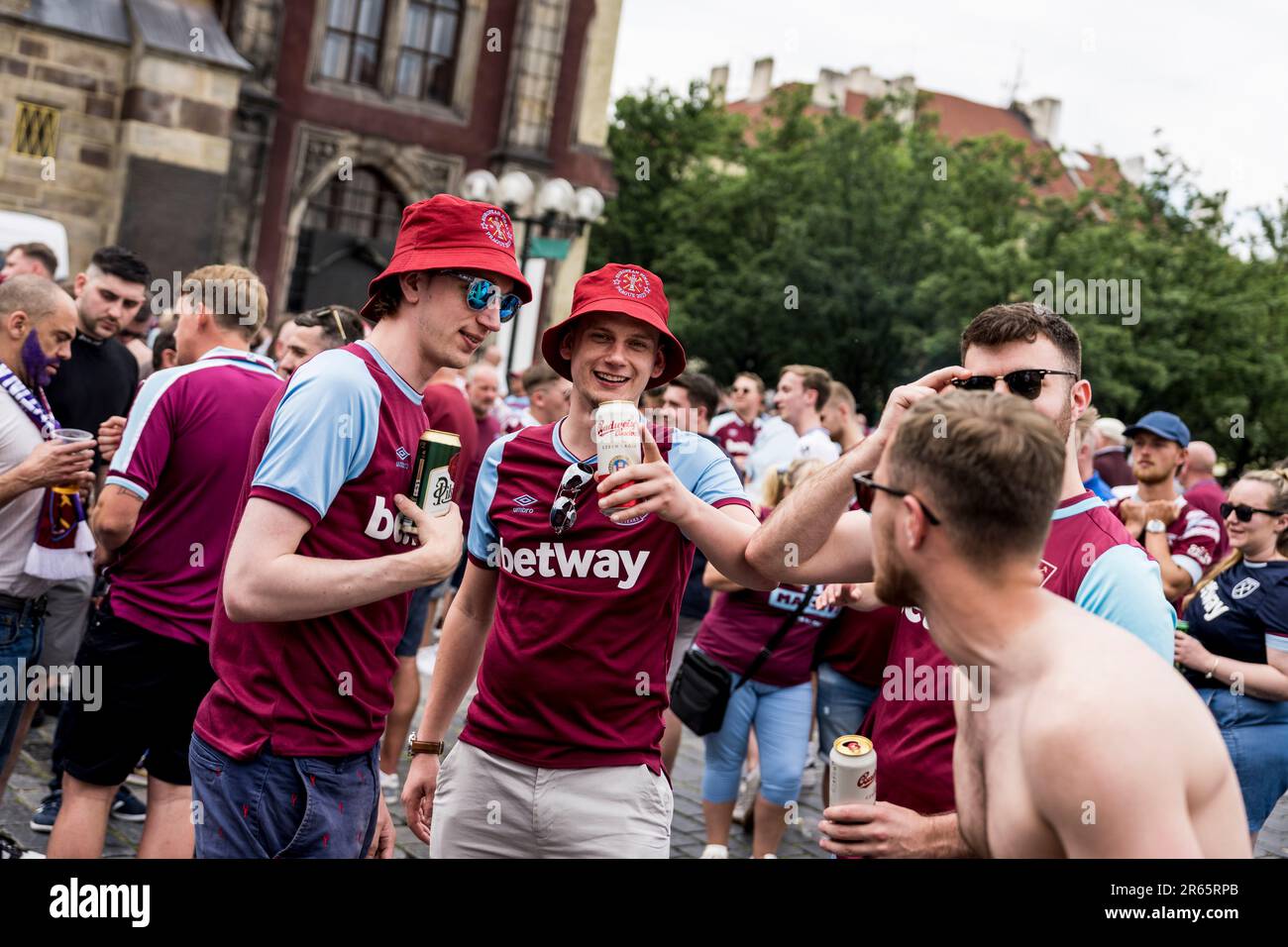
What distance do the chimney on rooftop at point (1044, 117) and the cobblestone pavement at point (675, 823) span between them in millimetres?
66510

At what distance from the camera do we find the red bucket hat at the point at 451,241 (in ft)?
10.8

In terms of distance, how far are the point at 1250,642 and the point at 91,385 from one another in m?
5.37

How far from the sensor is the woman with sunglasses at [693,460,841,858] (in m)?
6.19

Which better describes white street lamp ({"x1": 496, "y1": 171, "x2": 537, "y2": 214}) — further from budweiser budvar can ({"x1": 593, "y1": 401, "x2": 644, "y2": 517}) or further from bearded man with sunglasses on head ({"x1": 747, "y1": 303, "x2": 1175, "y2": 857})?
budweiser budvar can ({"x1": 593, "y1": 401, "x2": 644, "y2": 517})

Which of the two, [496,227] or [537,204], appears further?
[537,204]

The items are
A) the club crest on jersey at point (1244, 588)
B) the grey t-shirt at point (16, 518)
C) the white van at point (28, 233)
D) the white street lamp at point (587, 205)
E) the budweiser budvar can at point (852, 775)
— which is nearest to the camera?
the budweiser budvar can at point (852, 775)

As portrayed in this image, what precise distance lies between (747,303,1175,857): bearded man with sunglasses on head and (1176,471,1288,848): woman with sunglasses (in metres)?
2.62

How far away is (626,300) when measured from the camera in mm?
3658

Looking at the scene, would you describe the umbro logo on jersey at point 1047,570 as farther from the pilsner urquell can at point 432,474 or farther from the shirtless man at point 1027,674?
the pilsner urquell can at point 432,474

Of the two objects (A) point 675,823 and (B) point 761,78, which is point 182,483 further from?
(B) point 761,78

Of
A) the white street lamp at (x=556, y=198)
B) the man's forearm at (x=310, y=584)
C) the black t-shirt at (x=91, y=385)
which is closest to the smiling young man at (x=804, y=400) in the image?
the black t-shirt at (x=91, y=385)

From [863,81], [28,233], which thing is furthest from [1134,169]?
[28,233]

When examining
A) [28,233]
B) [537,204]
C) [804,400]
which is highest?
[537,204]

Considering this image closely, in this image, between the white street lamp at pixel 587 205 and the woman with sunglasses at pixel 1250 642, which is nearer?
the woman with sunglasses at pixel 1250 642
